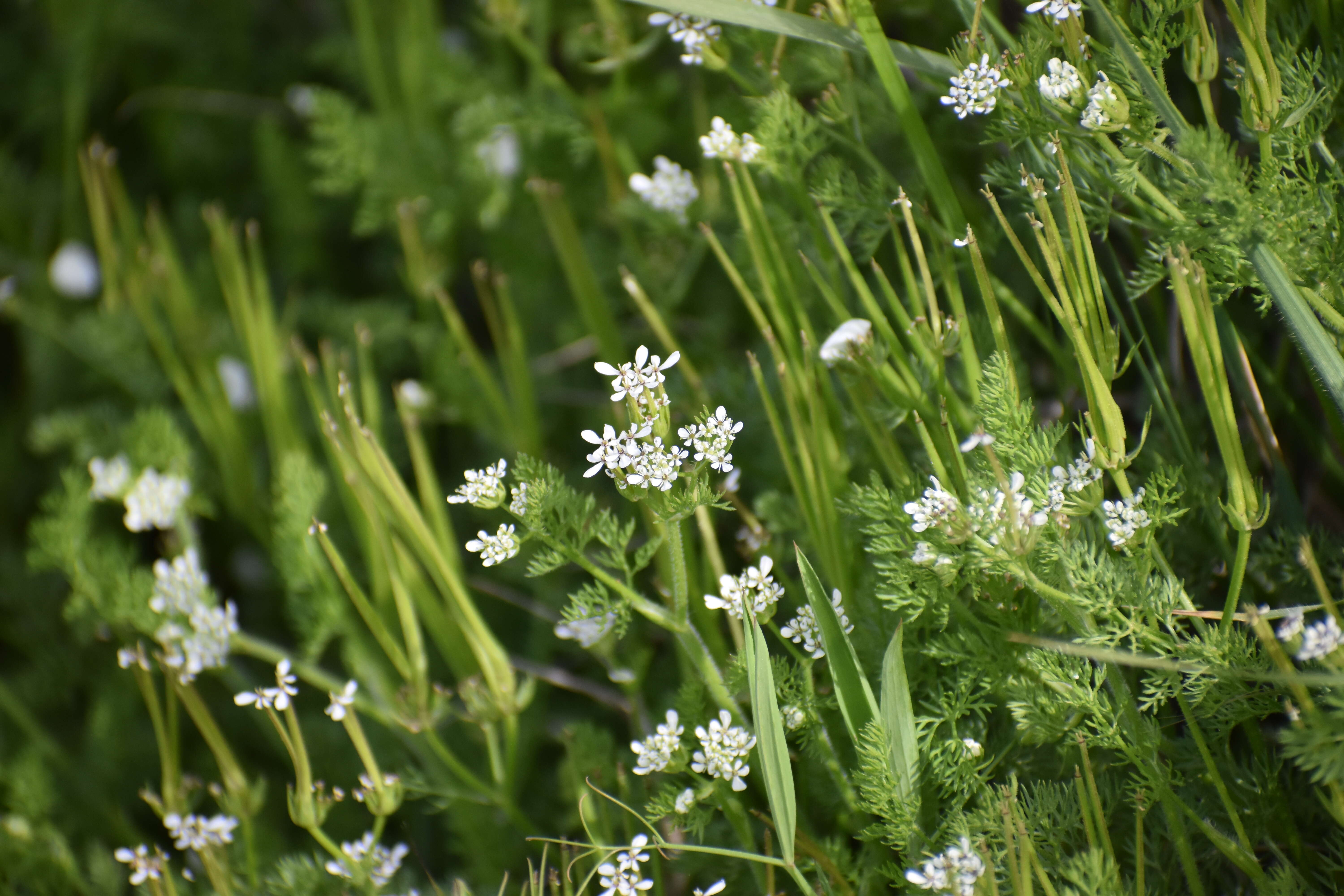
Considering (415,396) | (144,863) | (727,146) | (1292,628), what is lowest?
(144,863)

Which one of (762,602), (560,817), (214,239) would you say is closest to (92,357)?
(214,239)

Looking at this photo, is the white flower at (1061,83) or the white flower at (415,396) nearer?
the white flower at (1061,83)

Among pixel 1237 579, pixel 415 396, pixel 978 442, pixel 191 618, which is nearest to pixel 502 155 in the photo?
pixel 415 396

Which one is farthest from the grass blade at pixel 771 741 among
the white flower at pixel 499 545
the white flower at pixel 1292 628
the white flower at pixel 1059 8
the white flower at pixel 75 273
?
the white flower at pixel 75 273

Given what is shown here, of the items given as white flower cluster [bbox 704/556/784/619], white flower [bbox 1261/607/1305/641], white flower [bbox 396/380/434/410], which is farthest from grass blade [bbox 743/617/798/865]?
white flower [bbox 396/380/434/410]

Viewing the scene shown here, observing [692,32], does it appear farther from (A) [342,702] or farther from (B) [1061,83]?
(A) [342,702]

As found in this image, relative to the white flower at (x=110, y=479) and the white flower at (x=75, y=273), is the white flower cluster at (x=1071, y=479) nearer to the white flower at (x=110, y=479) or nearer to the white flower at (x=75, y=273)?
the white flower at (x=110, y=479)
